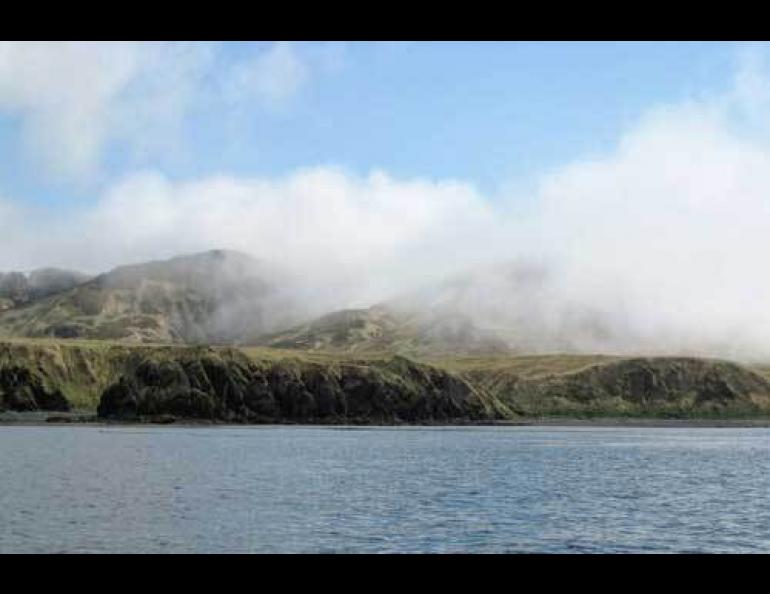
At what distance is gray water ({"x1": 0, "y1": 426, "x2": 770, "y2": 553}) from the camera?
196 feet

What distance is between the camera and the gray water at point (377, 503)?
59.8 meters

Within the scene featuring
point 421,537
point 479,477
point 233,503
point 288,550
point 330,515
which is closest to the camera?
point 288,550

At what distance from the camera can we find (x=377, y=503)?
268 feet

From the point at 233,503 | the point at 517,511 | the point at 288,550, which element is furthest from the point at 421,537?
the point at 233,503
